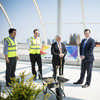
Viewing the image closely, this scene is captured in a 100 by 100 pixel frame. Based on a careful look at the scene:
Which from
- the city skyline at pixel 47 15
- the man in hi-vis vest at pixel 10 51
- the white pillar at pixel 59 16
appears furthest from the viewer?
the city skyline at pixel 47 15

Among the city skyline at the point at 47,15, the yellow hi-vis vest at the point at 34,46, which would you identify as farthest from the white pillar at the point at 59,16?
the city skyline at the point at 47,15

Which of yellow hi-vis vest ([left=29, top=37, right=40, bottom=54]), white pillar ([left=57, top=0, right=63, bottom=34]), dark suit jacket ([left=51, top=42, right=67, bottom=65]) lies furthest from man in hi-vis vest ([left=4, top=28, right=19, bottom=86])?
white pillar ([left=57, top=0, right=63, bottom=34])

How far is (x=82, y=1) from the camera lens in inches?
256

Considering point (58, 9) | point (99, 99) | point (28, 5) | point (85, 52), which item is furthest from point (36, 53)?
point (28, 5)

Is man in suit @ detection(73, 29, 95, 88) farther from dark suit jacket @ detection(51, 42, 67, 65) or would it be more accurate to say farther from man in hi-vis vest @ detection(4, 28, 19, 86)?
man in hi-vis vest @ detection(4, 28, 19, 86)

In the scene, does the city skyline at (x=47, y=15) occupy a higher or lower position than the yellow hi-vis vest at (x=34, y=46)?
higher

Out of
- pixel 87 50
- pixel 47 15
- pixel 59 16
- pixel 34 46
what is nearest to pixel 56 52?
pixel 34 46

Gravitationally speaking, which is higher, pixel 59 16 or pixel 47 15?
pixel 47 15

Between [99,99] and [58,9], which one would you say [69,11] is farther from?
[99,99]

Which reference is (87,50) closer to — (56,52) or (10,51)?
(56,52)

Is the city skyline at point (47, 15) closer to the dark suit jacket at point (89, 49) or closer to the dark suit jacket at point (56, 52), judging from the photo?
the dark suit jacket at point (56, 52)

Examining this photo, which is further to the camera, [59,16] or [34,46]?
[59,16]

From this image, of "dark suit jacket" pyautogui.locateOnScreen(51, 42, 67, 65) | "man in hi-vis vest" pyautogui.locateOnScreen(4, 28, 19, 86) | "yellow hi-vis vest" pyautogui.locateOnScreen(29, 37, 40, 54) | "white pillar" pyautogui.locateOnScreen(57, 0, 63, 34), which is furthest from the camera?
"white pillar" pyautogui.locateOnScreen(57, 0, 63, 34)

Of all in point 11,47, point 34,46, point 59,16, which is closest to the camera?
point 11,47
